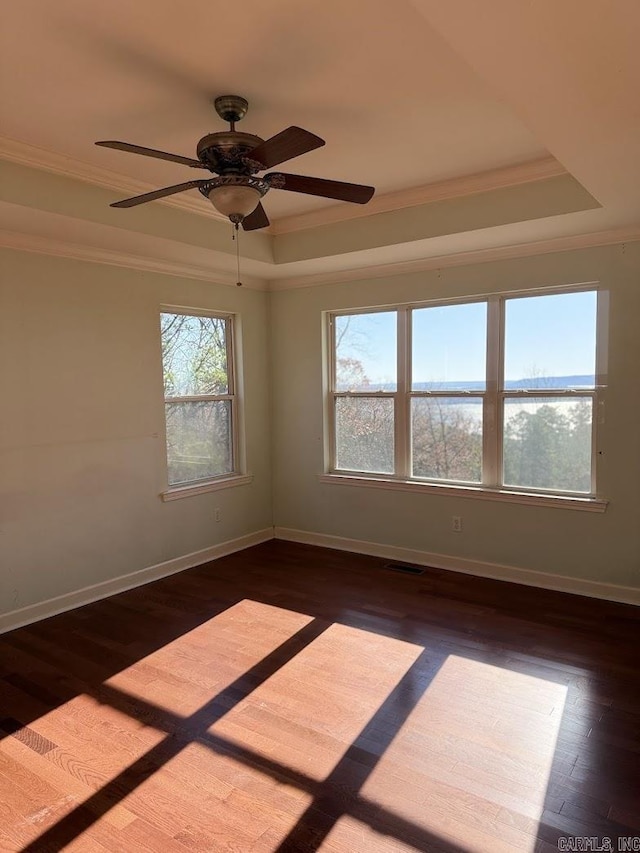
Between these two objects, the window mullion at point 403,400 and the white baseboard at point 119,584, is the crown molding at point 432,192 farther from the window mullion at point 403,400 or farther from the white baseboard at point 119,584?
the white baseboard at point 119,584

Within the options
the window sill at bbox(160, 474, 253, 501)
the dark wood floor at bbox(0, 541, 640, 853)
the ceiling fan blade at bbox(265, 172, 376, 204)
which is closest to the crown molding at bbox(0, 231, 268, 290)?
the window sill at bbox(160, 474, 253, 501)

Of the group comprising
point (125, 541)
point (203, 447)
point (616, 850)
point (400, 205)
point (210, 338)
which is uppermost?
point (400, 205)

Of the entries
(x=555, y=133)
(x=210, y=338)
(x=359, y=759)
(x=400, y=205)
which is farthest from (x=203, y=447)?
(x=555, y=133)

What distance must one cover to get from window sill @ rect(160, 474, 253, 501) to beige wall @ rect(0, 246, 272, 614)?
0.06 metres

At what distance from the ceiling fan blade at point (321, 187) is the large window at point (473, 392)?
211 cm

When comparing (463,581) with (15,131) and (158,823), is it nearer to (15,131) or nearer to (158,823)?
(158,823)

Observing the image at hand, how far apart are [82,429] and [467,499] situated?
9.36ft

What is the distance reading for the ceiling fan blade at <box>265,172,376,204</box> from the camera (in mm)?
2244

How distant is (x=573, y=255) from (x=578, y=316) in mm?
410

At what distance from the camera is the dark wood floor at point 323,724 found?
6.23 ft

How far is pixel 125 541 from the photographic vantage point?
160 inches

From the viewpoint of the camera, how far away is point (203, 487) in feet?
15.3

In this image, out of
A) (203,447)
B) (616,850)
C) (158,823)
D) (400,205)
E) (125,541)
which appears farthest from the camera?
(203,447)

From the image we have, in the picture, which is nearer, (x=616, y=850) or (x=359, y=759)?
(x=616, y=850)
